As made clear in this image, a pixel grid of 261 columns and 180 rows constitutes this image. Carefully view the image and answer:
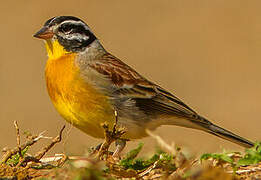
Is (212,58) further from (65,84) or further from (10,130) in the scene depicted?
(65,84)

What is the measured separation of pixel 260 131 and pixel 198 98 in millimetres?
3146

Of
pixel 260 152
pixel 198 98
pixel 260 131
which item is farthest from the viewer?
pixel 198 98

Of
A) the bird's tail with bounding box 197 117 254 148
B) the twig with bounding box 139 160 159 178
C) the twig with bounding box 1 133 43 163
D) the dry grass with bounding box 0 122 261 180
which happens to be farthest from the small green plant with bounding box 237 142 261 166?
the bird's tail with bounding box 197 117 254 148

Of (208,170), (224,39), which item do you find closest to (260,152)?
(208,170)

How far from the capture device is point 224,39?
17.6 m

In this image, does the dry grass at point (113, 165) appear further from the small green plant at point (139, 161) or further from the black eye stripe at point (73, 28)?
the black eye stripe at point (73, 28)

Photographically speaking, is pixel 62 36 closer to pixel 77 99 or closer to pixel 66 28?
pixel 66 28

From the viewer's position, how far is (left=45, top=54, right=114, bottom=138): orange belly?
6598mm

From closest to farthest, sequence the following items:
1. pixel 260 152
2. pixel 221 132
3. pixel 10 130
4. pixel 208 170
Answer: pixel 208 170
pixel 260 152
pixel 221 132
pixel 10 130

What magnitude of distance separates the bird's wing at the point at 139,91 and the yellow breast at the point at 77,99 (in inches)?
14.5

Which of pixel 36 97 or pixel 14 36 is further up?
pixel 14 36

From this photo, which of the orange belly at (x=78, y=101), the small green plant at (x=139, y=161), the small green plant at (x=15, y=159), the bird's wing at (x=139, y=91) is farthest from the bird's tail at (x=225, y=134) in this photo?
the small green plant at (x=15, y=159)

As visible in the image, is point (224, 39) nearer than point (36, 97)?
No

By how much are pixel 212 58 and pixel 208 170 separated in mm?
12851
